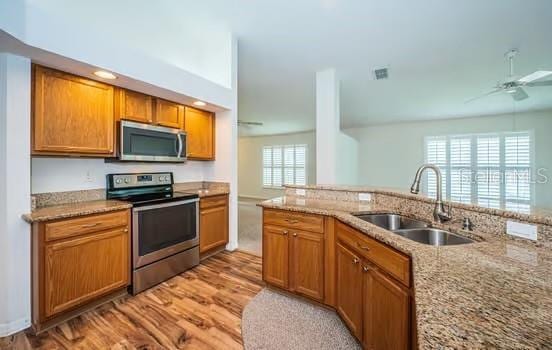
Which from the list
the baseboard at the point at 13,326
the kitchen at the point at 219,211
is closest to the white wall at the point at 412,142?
the kitchen at the point at 219,211

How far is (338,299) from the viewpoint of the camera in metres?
1.94

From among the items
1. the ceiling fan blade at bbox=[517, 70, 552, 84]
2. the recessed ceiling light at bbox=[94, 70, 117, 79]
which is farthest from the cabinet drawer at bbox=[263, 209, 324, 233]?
the ceiling fan blade at bbox=[517, 70, 552, 84]

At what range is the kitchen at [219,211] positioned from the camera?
1.20 metres

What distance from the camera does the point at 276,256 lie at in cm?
233

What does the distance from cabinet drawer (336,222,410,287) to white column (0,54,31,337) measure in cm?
248

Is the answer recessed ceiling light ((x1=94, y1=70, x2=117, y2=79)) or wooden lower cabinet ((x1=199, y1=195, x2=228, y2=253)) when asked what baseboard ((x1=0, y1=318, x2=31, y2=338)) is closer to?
wooden lower cabinet ((x1=199, y1=195, x2=228, y2=253))

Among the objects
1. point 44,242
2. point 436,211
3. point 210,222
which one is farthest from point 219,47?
point 436,211

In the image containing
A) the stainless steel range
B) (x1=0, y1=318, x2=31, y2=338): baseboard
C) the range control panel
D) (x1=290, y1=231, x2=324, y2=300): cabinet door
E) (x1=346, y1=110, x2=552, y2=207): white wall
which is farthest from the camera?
(x1=346, y1=110, x2=552, y2=207): white wall

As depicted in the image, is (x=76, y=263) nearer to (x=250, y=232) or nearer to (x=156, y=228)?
(x=156, y=228)

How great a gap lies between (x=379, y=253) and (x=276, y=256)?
45.7 inches

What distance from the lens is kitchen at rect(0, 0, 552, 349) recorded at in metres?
1.20

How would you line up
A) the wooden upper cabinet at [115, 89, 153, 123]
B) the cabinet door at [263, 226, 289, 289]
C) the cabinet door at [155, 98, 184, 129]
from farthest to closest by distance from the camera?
1. the cabinet door at [155, 98, 184, 129]
2. the wooden upper cabinet at [115, 89, 153, 123]
3. the cabinet door at [263, 226, 289, 289]

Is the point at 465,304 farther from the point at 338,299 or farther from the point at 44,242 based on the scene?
the point at 44,242

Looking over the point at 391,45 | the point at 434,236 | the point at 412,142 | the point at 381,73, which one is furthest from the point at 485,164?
the point at 434,236
